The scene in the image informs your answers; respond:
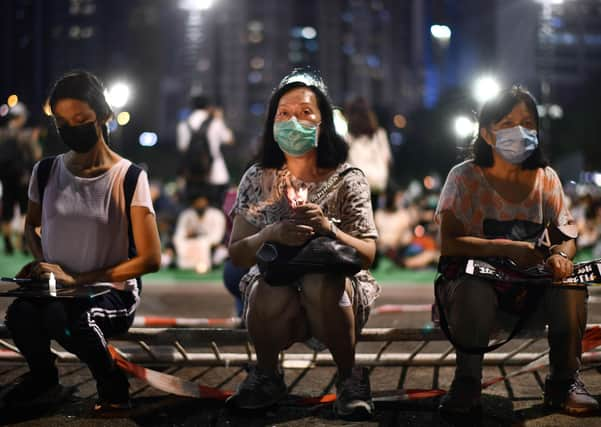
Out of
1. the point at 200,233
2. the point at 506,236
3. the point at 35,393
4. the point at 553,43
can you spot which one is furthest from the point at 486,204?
the point at 553,43

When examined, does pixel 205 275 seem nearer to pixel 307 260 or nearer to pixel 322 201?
pixel 322 201

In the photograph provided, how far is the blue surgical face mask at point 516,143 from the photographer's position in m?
3.80

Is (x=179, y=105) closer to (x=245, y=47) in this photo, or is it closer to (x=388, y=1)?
(x=245, y=47)

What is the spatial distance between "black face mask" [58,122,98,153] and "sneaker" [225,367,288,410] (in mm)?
1350

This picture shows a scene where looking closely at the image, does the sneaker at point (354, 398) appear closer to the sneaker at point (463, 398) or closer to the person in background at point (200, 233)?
the sneaker at point (463, 398)

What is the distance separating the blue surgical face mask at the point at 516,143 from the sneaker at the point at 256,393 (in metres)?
1.54

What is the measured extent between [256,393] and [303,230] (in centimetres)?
80

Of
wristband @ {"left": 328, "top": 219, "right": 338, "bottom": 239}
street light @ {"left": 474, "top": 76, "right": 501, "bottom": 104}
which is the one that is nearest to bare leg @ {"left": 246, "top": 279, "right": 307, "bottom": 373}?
wristband @ {"left": 328, "top": 219, "right": 338, "bottom": 239}

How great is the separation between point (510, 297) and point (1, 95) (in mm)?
6754

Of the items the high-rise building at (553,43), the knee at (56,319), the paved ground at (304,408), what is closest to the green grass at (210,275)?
the paved ground at (304,408)

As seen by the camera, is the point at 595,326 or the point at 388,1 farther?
the point at 388,1

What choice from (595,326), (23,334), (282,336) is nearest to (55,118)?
(23,334)

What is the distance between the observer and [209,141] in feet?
33.2

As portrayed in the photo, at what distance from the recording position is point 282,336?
3.56 metres
